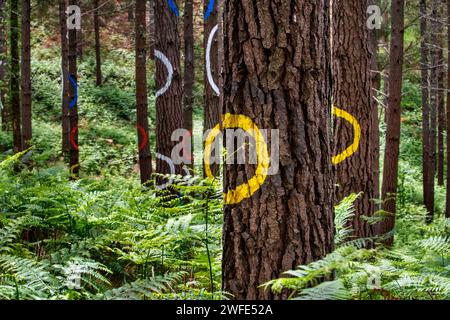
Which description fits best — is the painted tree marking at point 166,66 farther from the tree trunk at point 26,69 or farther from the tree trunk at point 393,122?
the tree trunk at point 393,122

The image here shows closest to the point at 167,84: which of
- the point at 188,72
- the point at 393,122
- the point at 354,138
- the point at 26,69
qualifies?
the point at 188,72

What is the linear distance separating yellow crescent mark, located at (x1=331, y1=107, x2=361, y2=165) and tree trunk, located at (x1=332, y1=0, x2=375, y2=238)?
0.02 m

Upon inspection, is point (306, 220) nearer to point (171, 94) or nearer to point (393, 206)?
point (171, 94)

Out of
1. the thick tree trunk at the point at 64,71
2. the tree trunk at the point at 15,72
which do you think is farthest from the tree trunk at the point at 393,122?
the tree trunk at the point at 15,72

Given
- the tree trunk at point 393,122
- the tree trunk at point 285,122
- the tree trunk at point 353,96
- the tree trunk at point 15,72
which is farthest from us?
the tree trunk at point 15,72

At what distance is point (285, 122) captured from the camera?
124 inches

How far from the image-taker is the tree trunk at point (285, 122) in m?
3.15

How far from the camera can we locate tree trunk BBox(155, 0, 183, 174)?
374 inches

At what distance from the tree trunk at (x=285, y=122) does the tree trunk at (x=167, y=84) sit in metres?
6.41

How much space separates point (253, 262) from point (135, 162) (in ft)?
54.0

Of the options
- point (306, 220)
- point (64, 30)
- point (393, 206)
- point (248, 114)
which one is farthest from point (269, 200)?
point (64, 30)

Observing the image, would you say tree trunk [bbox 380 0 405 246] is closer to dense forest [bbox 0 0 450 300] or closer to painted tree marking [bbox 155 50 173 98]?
dense forest [bbox 0 0 450 300]

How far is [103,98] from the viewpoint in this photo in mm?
24578

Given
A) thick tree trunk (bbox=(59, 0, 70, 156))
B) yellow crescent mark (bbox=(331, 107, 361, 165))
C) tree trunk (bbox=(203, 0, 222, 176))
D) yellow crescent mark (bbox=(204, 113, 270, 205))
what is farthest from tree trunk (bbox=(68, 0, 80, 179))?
yellow crescent mark (bbox=(204, 113, 270, 205))
